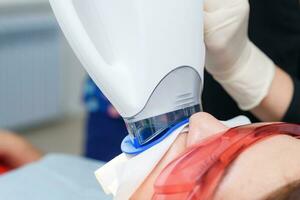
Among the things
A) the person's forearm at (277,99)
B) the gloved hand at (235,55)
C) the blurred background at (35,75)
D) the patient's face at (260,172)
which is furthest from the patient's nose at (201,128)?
the blurred background at (35,75)

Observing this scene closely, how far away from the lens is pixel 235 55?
2.55 ft

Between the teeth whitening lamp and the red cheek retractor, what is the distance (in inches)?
3.0

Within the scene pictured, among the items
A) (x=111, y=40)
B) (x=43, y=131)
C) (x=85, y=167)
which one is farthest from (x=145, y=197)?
(x=43, y=131)

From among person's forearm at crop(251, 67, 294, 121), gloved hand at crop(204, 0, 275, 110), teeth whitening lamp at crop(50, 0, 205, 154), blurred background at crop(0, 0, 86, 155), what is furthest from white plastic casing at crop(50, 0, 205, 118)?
blurred background at crop(0, 0, 86, 155)

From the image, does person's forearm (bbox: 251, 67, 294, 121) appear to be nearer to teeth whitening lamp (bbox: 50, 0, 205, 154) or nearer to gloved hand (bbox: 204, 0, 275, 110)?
gloved hand (bbox: 204, 0, 275, 110)

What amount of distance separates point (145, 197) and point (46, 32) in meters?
2.14

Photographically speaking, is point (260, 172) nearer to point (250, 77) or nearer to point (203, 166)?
point (203, 166)

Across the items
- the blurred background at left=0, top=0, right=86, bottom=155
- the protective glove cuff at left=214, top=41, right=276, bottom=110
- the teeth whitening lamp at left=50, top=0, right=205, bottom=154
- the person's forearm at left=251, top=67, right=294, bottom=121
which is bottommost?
the blurred background at left=0, top=0, right=86, bottom=155

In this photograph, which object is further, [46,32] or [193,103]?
[46,32]

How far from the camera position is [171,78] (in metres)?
0.61

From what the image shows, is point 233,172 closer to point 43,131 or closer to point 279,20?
point 279,20

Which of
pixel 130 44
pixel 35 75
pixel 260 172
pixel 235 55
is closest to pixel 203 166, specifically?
pixel 260 172

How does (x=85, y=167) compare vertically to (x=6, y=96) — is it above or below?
above

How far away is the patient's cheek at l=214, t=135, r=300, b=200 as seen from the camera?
19.7 inches
